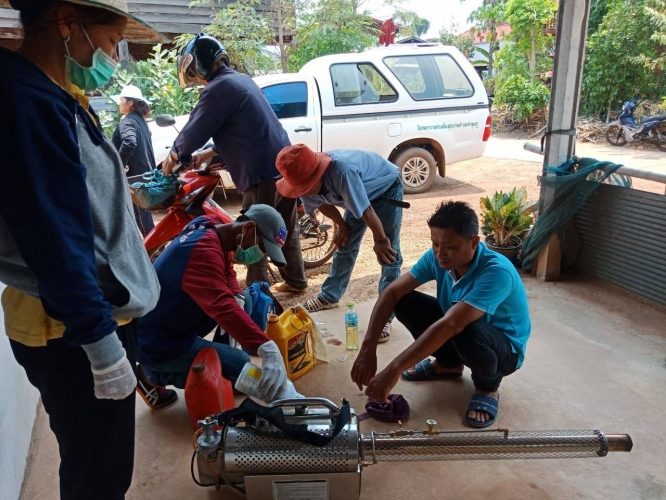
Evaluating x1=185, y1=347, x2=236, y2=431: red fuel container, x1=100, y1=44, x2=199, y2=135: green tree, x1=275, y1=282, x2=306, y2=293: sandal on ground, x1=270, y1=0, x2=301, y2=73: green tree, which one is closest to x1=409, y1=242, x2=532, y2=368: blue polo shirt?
x1=185, y1=347, x2=236, y2=431: red fuel container

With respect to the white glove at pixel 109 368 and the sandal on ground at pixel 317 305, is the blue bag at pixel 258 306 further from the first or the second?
the white glove at pixel 109 368

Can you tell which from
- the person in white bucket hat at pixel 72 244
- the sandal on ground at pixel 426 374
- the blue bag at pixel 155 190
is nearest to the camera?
the person in white bucket hat at pixel 72 244

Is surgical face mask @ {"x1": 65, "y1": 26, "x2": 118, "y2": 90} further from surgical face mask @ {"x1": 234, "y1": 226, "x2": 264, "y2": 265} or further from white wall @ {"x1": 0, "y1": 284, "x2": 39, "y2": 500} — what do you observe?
white wall @ {"x1": 0, "y1": 284, "x2": 39, "y2": 500}

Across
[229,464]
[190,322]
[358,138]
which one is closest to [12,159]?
[229,464]

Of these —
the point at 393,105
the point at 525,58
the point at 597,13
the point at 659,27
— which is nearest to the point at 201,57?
the point at 393,105

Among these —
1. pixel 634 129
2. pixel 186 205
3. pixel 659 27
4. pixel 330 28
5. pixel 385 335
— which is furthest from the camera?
pixel 634 129

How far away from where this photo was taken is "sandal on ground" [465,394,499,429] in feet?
8.24

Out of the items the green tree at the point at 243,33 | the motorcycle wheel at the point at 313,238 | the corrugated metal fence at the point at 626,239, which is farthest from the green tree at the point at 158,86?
the corrugated metal fence at the point at 626,239

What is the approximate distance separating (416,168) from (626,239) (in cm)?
398

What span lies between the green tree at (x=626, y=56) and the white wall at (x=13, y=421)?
522 inches

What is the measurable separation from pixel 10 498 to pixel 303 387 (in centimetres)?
146

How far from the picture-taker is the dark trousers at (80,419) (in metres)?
1.37

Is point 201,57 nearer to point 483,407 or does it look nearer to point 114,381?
point 114,381

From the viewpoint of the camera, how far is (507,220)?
4.50m
